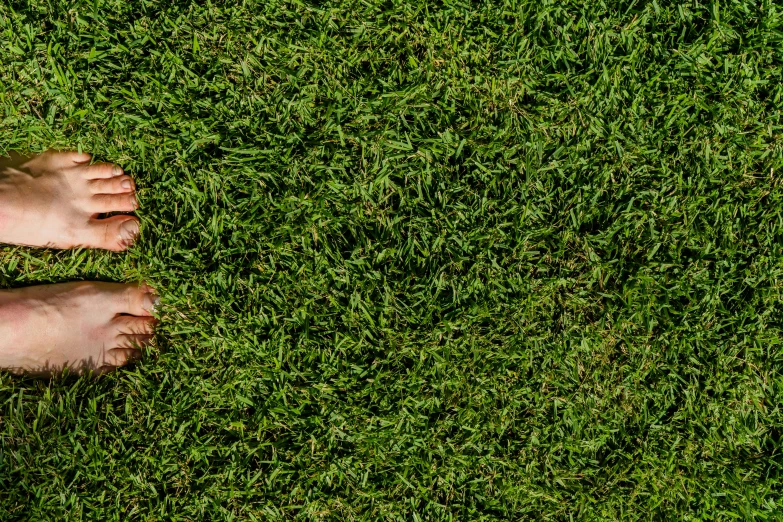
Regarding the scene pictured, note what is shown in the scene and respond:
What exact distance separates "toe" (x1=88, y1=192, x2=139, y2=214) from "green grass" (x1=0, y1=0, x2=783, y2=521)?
0.08 metres

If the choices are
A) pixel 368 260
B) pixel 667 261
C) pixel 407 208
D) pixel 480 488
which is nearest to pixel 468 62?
pixel 407 208

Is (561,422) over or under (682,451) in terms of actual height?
over

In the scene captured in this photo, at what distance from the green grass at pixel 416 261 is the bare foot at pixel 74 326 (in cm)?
9

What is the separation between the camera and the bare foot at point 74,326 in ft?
7.55

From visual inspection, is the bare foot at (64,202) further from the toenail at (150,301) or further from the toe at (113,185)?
the toenail at (150,301)

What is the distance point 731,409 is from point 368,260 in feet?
5.91

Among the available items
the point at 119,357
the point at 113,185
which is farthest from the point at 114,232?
the point at 119,357

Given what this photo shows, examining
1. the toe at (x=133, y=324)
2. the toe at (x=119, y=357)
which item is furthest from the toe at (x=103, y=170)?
the toe at (x=119, y=357)

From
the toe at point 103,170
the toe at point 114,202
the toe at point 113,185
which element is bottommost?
the toe at point 114,202

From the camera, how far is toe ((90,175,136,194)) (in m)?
2.33

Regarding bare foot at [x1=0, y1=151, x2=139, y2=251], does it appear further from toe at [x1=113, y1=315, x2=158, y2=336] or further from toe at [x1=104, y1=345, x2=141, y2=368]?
toe at [x1=104, y1=345, x2=141, y2=368]

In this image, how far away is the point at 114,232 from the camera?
2.32 m

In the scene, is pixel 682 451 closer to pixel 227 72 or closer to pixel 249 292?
pixel 249 292

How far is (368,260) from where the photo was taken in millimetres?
2283
